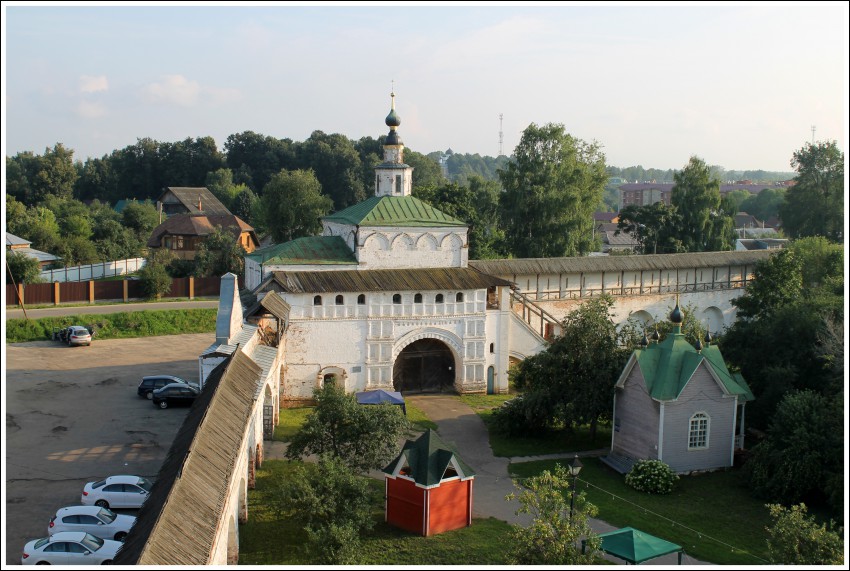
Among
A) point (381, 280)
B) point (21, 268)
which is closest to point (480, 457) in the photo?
point (381, 280)

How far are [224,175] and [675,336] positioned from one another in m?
64.4

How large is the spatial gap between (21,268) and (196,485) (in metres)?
32.2

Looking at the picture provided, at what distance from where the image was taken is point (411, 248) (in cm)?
2992

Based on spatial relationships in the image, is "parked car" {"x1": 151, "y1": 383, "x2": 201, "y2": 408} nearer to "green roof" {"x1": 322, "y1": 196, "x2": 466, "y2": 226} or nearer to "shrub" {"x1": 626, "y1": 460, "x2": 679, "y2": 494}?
"green roof" {"x1": 322, "y1": 196, "x2": 466, "y2": 226}

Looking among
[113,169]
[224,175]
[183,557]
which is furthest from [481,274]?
[113,169]

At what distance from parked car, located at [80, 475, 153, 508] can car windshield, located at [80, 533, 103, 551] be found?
2001mm

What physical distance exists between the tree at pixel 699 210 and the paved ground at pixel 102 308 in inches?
1044

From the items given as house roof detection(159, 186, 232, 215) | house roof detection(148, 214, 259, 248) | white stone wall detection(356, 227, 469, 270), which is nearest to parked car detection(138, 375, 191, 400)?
white stone wall detection(356, 227, 469, 270)

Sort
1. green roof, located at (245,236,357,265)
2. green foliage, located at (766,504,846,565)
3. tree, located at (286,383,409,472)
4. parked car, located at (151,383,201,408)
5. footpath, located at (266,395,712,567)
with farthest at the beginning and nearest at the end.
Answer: green roof, located at (245,236,357,265) < parked car, located at (151,383,201,408) < tree, located at (286,383,409,472) < footpath, located at (266,395,712,567) < green foliage, located at (766,504,846,565)

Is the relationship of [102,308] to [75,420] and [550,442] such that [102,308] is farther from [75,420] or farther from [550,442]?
[550,442]

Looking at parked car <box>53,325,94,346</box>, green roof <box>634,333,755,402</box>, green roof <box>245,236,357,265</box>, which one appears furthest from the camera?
A: parked car <box>53,325,94,346</box>

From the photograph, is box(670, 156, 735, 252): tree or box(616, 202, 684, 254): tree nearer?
box(670, 156, 735, 252): tree

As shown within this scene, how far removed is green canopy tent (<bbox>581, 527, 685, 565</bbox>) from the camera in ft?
51.1

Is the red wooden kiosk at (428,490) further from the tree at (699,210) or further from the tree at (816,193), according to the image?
the tree at (816,193)
